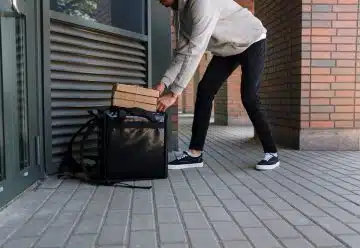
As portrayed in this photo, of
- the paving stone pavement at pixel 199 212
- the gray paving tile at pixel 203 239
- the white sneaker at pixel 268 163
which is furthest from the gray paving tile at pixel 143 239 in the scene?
the white sneaker at pixel 268 163

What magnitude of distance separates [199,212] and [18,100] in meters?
1.32

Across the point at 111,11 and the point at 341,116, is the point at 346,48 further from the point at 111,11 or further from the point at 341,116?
the point at 111,11

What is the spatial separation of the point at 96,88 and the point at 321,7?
2604mm

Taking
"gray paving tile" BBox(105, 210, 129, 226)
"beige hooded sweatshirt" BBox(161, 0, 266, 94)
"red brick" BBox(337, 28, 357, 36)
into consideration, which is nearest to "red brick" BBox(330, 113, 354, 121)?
"red brick" BBox(337, 28, 357, 36)

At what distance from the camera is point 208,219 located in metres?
2.34

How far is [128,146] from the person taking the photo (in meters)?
3.19

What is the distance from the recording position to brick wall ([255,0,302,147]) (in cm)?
508

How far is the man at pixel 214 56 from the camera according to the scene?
11.0ft

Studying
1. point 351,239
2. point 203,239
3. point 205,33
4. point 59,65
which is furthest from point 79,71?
point 351,239

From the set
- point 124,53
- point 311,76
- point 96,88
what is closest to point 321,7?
point 311,76

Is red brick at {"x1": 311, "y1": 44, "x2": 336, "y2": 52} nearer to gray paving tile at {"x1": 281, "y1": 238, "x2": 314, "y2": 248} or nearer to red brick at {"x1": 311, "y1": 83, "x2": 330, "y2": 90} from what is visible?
red brick at {"x1": 311, "y1": 83, "x2": 330, "y2": 90}

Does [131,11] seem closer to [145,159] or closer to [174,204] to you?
[145,159]

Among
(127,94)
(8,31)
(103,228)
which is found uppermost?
(8,31)

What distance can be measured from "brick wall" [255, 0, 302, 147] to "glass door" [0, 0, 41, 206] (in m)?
2.95
